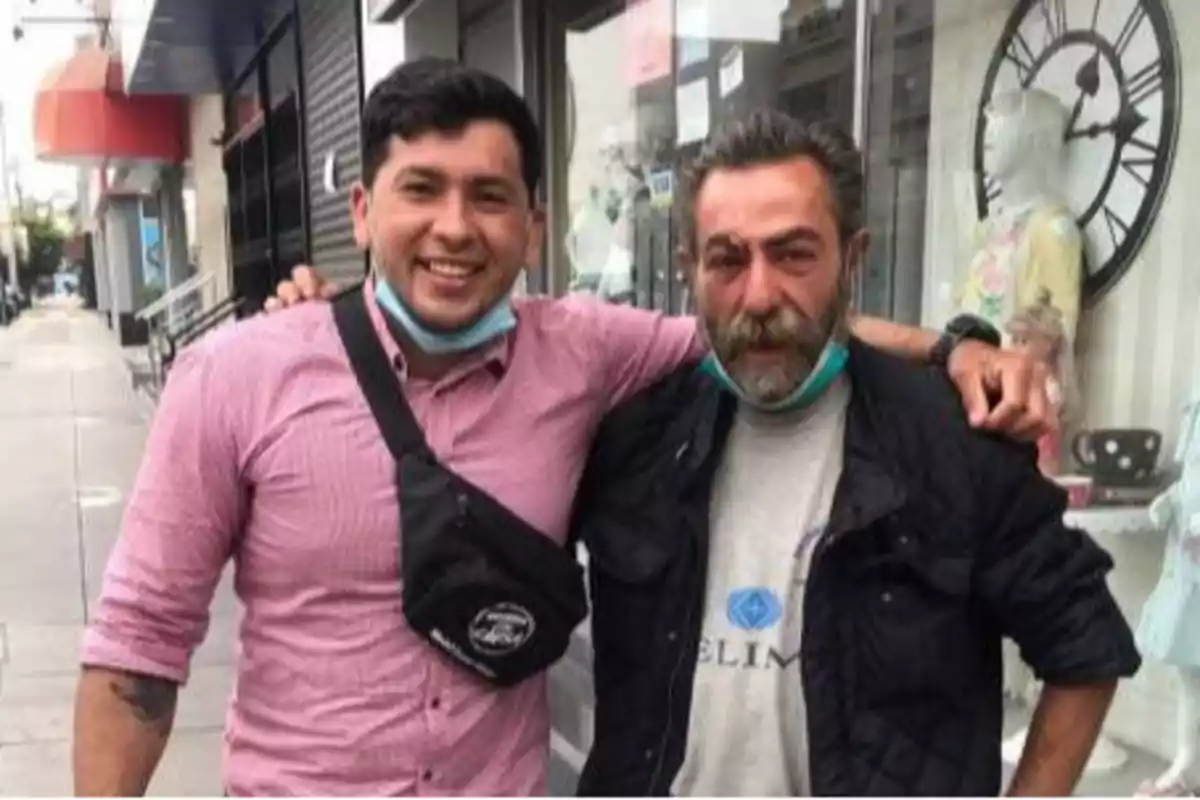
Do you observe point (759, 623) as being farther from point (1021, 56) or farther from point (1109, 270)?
point (1021, 56)

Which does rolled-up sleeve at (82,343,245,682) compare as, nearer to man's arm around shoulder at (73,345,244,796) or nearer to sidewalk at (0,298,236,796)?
man's arm around shoulder at (73,345,244,796)

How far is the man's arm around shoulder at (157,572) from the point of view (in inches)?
65.0

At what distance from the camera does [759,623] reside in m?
1.60

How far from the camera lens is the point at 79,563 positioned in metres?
7.24

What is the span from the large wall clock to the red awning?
15.6 metres

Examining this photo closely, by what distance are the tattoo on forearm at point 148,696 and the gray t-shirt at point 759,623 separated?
629 mm

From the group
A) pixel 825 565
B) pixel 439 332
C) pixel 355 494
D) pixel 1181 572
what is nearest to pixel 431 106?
pixel 439 332

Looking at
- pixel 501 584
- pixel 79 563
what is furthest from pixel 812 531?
pixel 79 563

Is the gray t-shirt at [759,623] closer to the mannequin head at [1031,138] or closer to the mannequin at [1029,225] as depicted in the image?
the mannequin at [1029,225]

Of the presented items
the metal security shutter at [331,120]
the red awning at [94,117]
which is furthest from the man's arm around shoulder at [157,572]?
the red awning at [94,117]

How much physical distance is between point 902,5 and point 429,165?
2.98m

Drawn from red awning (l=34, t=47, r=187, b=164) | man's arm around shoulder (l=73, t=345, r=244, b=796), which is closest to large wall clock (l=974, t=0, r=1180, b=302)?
man's arm around shoulder (l=73, t=345, r=244, b=796)

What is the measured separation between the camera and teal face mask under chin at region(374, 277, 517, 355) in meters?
1.76

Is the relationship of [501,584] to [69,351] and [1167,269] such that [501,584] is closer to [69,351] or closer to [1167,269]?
[1167,269]
